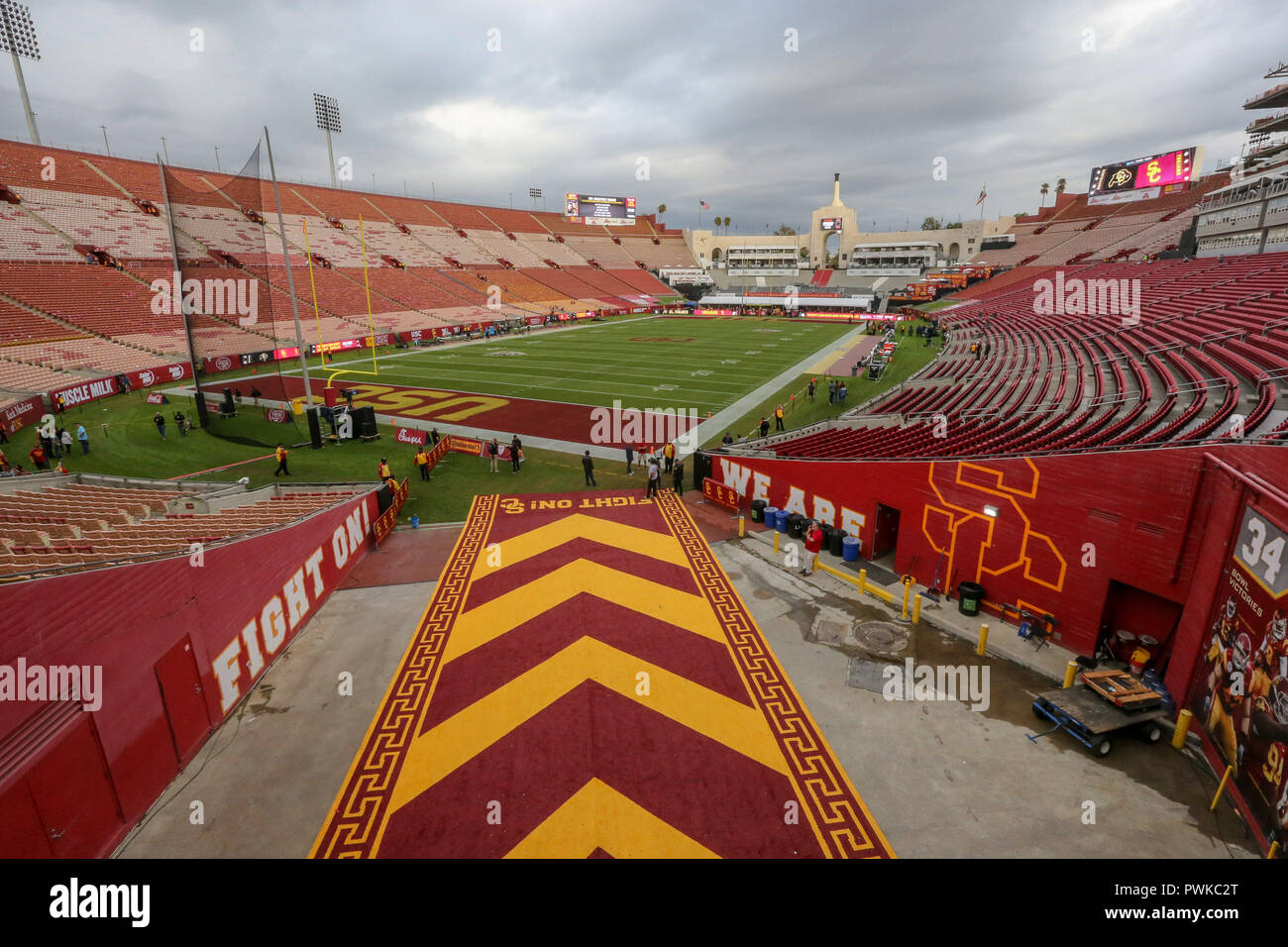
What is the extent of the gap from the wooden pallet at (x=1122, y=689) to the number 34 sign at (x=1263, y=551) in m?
2.27

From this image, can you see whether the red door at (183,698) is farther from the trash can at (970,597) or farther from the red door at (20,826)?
the trash can at (970,597)

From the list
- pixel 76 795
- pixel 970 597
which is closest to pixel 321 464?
pixel 76 795

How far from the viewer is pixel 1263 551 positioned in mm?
7398

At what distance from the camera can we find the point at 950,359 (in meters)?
34.1

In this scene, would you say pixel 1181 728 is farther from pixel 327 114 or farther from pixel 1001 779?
pixel 327 114

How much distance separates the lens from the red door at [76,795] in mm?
6352

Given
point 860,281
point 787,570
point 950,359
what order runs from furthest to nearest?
point 860,281 < point 950,359 < point 787,570

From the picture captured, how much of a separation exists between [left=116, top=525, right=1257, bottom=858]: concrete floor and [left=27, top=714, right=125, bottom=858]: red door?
39 cm

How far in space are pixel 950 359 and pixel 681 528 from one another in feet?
82.5

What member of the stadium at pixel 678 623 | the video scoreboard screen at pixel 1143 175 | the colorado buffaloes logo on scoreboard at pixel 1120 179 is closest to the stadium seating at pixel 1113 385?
the stadium at pixel 678 623

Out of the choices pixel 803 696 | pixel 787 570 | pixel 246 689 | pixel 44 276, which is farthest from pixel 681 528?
pixel 44 276

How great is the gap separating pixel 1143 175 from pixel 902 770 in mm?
92767
